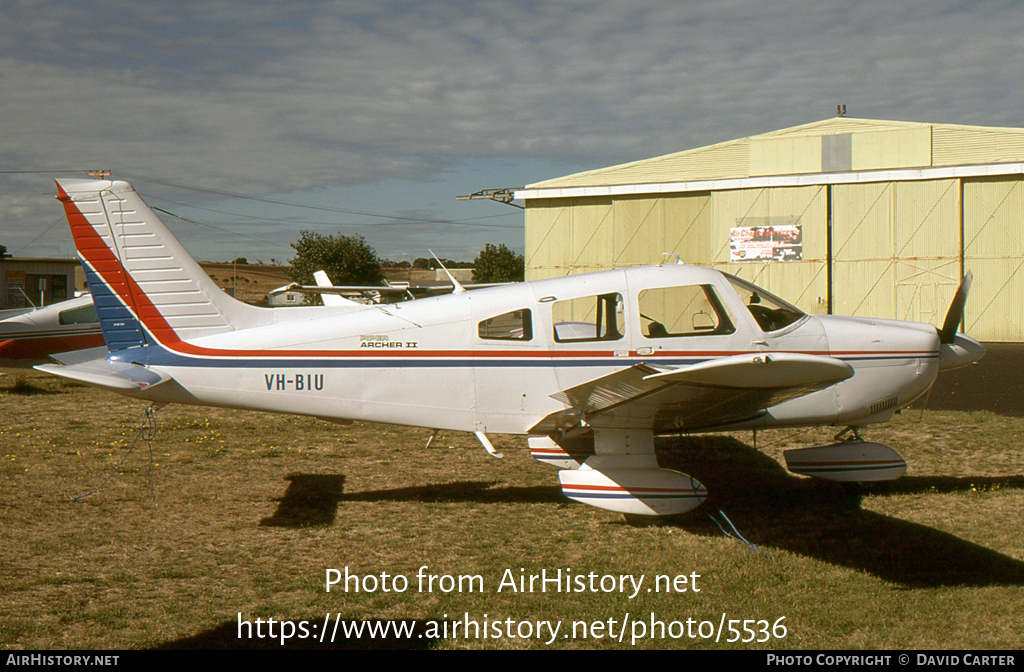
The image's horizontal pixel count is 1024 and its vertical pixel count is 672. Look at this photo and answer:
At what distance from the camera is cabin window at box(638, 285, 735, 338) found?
253 inches

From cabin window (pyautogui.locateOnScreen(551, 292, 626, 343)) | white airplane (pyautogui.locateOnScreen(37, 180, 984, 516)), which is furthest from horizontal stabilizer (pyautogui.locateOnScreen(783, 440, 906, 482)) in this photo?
cabin window (pyautogui.locateOnScreen(551, 292, 626, 343))

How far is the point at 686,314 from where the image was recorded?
6.46 meters

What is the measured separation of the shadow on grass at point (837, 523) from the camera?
17.4 ft

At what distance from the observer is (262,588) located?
197 inches

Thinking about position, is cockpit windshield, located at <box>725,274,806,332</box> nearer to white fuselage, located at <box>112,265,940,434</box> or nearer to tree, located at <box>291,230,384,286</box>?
white fuselage, located at <box>112,265,940,434</box>

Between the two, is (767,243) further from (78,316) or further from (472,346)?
(78,316)

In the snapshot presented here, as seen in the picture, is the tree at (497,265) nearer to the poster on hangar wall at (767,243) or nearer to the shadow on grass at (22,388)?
the poster on hangar wall at (767,243)

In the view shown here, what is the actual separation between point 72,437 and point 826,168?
24413 millimetres

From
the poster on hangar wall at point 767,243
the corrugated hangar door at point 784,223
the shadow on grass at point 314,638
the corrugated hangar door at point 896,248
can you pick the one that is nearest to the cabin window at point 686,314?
the shadow on grass at point 314,638

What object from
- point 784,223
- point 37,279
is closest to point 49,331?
point 784,223

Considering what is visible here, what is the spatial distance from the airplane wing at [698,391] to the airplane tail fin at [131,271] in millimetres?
3510

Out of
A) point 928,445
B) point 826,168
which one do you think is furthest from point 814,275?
point 928,445

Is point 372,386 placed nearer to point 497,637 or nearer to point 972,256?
point 497,637

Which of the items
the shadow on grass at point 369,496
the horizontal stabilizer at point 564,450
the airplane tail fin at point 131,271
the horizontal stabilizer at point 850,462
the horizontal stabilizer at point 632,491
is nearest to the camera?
the horizontal stabilizer at point 632,491
